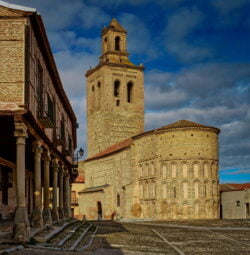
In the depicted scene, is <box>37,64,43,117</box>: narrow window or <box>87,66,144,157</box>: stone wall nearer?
<box>37,64,43,117</box>: narrow window

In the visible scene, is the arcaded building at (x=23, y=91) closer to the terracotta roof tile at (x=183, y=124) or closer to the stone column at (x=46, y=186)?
the stone column at (x=46, y=186)

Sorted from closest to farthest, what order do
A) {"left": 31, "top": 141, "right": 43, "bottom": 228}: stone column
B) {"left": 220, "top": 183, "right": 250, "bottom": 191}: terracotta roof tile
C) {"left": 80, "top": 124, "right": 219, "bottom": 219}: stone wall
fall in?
1. {"left": 31, "top": 141, "right": 43, "bottom": 228}: stone column
2. {"left": 80, "top": 124, "right": 219, "bottom": 219}: stone wall
3. {"left": 220, "top": 183, "right": 250, "bottom": 191}: terracotta roof tile

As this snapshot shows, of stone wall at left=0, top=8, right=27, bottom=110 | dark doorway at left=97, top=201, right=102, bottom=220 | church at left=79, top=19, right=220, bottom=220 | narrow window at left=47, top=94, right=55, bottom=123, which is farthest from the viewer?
dark doorway at left=97, top=201, right=102, bottom=220

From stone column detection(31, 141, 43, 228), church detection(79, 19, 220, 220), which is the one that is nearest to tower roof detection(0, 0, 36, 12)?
stone column detection(31, 141, 43, 228)

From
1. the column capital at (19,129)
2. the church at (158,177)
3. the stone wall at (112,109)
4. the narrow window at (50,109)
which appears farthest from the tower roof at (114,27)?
the column capital at (19,129)

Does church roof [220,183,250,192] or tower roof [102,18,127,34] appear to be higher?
tower roof [102,18,127,34]

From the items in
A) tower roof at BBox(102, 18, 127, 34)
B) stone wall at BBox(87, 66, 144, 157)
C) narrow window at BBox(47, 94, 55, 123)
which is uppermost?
tower roof at BBox(102, 18, 127, 34)

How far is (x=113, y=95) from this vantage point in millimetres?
76000

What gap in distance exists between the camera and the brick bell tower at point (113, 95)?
246ft

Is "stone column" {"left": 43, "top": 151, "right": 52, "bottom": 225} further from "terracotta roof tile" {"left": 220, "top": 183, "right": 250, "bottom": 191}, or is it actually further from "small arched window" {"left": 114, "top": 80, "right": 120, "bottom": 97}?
"small arched window" {"left": 114, "top": 80, "right": 120, "bottom": 97}

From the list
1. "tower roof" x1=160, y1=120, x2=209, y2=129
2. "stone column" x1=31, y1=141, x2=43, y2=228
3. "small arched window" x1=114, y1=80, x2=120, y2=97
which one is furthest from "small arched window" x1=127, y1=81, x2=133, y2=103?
"stone column" x1=31, y1=141, x2=43, y2=228

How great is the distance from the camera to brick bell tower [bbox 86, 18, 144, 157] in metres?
75.1

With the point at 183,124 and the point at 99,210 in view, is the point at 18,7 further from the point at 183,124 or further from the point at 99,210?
the point at 99,210

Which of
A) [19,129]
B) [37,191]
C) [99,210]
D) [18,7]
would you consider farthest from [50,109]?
[99,210]
